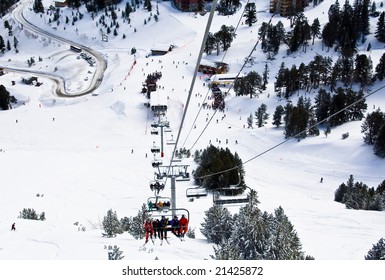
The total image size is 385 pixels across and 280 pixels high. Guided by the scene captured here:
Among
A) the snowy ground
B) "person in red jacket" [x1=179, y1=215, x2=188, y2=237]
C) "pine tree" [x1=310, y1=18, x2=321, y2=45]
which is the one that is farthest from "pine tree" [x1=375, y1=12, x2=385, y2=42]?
"person in red jacket" [x1=179, y1=215, x2=188, y2=237]

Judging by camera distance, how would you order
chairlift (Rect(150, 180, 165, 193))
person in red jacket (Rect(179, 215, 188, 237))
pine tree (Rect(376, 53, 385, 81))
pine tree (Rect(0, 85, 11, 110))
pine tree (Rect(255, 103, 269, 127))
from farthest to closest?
pine tree (Rect(0, 85, 11, 110)), pine tree (Rect(376, 53, 385, 81)), pine tree (Rect(255, 103, 269, 127)), chairlift (Rect(150, 180, 165, 193)), person in red jacket (Rect(179, 215, 188, 237))

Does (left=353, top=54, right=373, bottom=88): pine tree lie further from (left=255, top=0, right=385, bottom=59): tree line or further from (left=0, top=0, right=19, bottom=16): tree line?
(left=0, top=0, right=19, bottom=16): tree line

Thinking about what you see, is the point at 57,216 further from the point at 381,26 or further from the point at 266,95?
the point at 381,26

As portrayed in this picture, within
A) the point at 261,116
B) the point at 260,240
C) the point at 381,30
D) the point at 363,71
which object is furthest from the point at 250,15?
the point at 260,240

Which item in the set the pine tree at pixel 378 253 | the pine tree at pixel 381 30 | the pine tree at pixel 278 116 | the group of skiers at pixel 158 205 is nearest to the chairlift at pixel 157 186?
the group of skiers at pixel 158 205

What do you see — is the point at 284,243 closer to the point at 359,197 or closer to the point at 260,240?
the point at 260,240

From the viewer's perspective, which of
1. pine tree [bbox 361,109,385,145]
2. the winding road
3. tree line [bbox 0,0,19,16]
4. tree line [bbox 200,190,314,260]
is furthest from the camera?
tree line [bbox 0,0,19,16]

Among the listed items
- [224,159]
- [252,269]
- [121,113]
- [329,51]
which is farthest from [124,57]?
[252,269]

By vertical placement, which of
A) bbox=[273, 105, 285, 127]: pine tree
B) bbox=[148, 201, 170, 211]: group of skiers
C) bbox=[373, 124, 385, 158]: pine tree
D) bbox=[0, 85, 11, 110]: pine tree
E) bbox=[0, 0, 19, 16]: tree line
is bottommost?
bbox=[148, 201, 170, 211]: group of skiers
